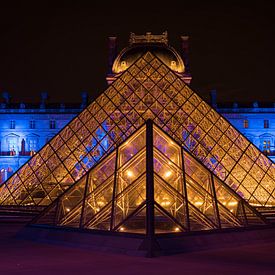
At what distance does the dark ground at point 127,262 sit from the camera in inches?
330

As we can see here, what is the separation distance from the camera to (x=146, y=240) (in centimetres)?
1006

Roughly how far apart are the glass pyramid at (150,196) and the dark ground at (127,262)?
3.00ft

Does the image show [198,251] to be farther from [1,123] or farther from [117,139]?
[1,123]

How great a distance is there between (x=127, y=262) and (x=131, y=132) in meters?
12.2

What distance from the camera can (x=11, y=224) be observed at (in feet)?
60.4

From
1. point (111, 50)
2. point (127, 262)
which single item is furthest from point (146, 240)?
point (111, 50)

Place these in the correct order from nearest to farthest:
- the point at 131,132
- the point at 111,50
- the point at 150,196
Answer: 1. the point at 150,196
2. the point at 131,132
3. the point at 111,50

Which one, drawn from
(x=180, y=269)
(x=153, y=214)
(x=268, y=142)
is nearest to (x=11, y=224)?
(x=153, y=214)

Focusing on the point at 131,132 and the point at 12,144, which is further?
the point at 12,144

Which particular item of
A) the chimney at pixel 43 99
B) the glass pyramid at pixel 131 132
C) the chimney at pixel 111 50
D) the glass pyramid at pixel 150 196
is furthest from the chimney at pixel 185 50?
the glass pyramid at pixel 150 196

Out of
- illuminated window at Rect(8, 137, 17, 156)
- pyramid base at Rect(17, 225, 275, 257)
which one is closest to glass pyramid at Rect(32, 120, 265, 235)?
pyramid base at Rect(17, 225, 275, 257)

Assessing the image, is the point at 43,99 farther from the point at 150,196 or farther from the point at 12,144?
the point at 150,196

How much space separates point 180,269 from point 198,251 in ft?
7.57

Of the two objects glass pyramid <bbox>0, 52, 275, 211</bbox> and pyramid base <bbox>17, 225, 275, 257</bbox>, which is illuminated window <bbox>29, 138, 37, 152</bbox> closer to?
glass pyramid <bbox>0, 52, 275, 211</bbox>
